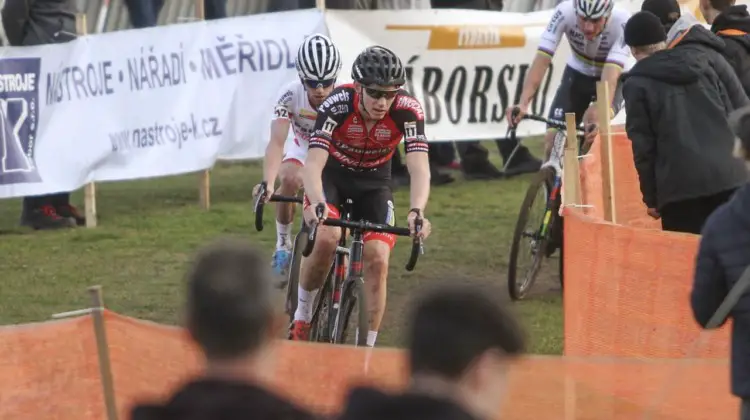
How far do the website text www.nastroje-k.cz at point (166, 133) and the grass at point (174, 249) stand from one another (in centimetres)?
64

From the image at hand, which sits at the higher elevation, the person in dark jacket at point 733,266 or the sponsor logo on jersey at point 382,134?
the person in dark jacket at point 733,266

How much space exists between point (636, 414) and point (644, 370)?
0.20 metres

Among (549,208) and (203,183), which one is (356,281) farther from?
(203,183)

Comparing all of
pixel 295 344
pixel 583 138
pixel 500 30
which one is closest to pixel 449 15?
pixel 500 30

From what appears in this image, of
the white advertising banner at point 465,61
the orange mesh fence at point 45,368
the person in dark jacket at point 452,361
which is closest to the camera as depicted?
the person in dark jacket at point 452,361

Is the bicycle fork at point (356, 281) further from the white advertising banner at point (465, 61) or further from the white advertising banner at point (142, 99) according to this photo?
the white advertising banner at point (465, 61)

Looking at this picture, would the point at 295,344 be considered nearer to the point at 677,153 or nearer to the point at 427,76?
the point at 677,153

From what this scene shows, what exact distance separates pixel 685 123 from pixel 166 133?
6799 millimetres

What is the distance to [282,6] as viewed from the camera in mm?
15688

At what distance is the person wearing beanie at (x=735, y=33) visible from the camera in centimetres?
925

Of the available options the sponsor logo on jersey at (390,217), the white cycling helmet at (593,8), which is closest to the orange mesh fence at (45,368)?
the sponsor logo on jersey at (390,217)

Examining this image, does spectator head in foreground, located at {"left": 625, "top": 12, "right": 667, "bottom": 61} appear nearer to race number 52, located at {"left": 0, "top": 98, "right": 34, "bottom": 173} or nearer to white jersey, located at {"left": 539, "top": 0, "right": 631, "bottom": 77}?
white jersey, located at {"left": 539, "top": 0, "right": 631, "bottom": 77}

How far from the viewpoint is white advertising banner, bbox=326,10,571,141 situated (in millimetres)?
15289

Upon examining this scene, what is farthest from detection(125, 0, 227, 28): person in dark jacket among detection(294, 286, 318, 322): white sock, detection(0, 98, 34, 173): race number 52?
detection(294, 286, 318, 322): white sock
